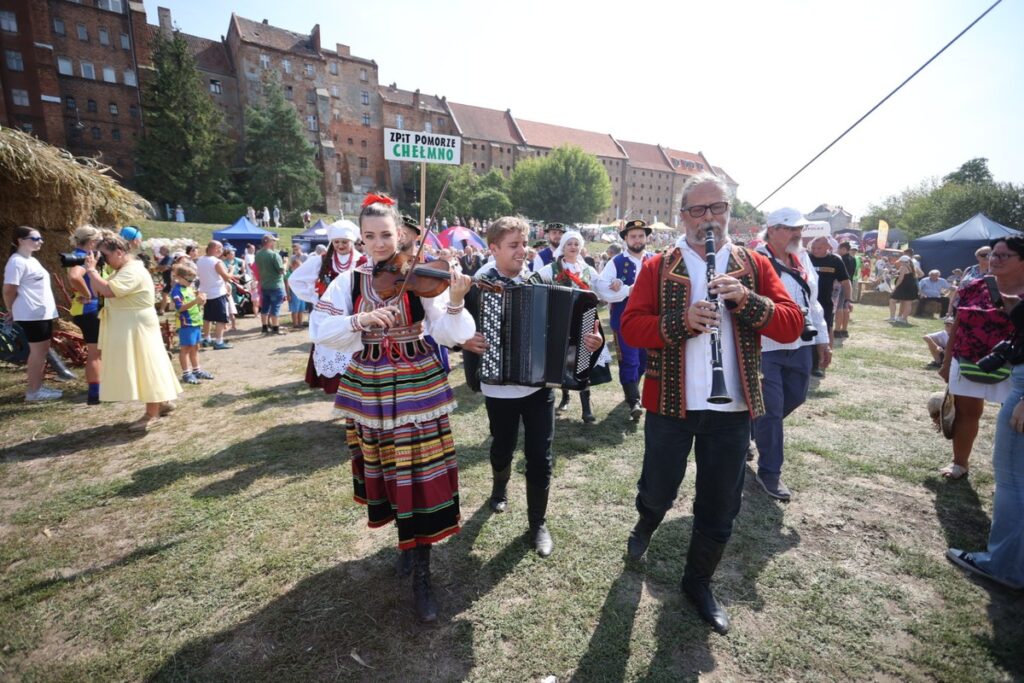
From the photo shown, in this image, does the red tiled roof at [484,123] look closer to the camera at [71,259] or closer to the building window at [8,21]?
the building window at [8,21]

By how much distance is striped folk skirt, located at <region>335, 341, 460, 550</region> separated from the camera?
262 centimetres

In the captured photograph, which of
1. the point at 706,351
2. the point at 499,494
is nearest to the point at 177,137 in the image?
the point at 499,494

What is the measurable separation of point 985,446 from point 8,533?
9.20m

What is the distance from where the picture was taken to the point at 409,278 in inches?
103

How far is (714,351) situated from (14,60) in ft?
185

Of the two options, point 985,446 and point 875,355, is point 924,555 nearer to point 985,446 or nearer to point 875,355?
point 985,446

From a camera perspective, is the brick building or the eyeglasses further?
the brick building

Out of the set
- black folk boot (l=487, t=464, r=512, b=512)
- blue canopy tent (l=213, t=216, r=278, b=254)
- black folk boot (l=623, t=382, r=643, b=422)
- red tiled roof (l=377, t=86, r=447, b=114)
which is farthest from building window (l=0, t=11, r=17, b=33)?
black folk boot (l=487, t=464, r=512, b=512)

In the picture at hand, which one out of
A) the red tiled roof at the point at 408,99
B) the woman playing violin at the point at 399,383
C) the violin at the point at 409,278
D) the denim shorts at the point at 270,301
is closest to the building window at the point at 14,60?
the red tiled roof at the point at 408,99

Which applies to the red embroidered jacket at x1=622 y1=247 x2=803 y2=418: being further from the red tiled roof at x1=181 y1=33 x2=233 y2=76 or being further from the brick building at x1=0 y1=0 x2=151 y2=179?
the red tiled roof at x1=181 y1=33 x2=233 y2=76

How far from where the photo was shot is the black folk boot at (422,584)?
276 cm

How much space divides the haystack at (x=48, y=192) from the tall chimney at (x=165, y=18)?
5175 cm

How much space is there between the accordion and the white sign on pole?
114cm

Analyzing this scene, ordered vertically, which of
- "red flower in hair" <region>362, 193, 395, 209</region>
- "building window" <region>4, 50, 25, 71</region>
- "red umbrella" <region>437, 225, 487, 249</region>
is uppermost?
"building window" <region>4, 50, 25, 71</region>
